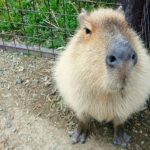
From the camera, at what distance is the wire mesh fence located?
3.77 meters

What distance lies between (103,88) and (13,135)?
1122mm

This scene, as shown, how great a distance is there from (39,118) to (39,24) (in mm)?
1001

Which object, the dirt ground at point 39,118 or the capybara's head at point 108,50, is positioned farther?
the dirt ground at point 39,118

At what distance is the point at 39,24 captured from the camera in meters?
3.88

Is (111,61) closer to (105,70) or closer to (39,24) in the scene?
(105,70)

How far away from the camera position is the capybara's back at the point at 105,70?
7.04ft

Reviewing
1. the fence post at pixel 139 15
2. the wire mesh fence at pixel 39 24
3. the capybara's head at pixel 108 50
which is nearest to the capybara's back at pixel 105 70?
the capybara's head at pixel 108 50

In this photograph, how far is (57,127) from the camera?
3.25m

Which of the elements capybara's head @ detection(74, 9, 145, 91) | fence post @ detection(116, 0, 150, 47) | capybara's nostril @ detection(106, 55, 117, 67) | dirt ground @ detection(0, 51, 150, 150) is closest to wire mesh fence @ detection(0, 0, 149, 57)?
dirt ground @ detection(0, 51, 150, 150)

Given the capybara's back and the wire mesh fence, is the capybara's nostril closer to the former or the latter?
the capybara's back

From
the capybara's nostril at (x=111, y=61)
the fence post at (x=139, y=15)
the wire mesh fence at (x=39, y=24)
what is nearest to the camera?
the capybara's nostril at (x=111, y=61)

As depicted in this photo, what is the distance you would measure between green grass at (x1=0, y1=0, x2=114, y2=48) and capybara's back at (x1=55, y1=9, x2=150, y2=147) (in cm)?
82

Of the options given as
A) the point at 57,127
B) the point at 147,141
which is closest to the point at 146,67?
the point at 147,141

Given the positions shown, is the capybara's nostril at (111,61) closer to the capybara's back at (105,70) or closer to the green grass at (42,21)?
the capybara's back at (105,70)
